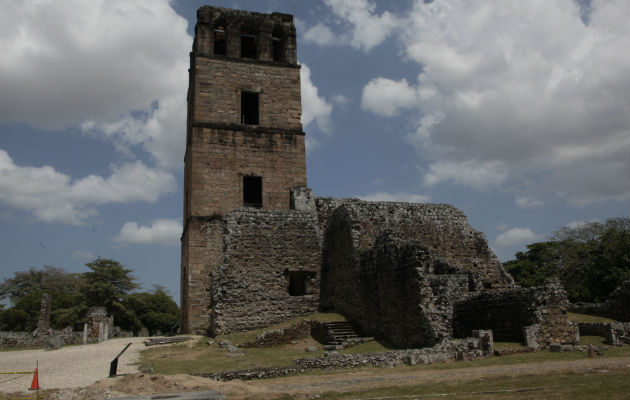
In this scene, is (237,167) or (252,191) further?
(252,191)

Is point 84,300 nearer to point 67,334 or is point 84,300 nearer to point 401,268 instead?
point 67,334

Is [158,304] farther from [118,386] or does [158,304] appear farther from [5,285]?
[118,386]

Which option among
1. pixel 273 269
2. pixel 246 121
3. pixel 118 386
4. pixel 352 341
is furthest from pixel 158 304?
pixel 118 386

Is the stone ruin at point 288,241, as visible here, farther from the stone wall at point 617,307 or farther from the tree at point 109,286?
the tree at point 109,286

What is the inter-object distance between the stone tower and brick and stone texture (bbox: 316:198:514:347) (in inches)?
130

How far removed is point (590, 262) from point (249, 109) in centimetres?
1964

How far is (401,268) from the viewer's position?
12.8 m

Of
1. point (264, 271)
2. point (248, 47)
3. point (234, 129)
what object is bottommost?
point (264, 271)

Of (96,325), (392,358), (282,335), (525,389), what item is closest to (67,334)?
(96,325)

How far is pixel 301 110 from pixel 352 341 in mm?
13212

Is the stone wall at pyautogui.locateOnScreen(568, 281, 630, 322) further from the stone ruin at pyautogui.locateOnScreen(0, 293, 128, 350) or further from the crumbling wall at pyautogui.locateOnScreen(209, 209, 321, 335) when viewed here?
the stone ruin at pyautogui.locateOnScreen(0, 293, 128, 350)

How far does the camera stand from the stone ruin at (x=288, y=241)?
1241cm

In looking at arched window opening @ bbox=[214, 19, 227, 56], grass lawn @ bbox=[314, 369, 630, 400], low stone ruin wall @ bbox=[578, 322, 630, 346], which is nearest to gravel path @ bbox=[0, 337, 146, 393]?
grass lawn @ bbox=[314, 369, 630, 400]

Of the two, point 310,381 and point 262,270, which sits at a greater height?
point 262,270
